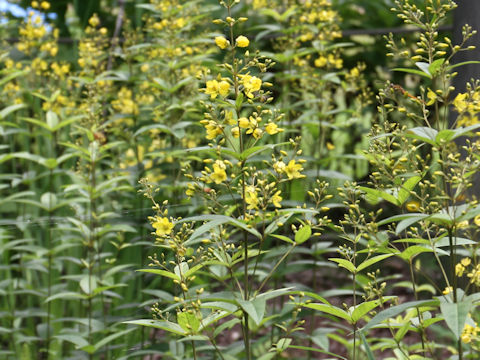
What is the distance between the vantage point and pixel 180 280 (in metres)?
1.50

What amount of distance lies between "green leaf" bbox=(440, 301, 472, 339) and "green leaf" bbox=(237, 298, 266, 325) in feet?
1.14

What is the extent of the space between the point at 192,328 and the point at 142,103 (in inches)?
84.5

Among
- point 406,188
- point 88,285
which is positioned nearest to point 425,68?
point 406,188

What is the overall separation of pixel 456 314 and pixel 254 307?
1.28ft

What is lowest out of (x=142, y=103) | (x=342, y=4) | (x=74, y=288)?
(x=74, y=288)

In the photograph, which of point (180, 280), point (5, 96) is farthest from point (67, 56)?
point (180, 280)

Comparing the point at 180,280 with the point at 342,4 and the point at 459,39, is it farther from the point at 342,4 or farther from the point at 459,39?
the point at 342,4

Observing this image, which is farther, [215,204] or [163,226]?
[215,204]

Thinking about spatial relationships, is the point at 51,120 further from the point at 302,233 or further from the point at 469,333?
the point at 469,333

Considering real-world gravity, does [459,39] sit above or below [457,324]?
above

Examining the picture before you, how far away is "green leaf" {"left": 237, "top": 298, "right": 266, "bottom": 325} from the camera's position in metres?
1.32

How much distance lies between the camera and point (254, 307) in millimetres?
1363

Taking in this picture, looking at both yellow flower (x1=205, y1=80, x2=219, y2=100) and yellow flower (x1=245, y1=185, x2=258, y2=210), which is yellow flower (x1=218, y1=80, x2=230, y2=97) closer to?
yellow flower (x1=205, y1=80, x2=219, y2=100)

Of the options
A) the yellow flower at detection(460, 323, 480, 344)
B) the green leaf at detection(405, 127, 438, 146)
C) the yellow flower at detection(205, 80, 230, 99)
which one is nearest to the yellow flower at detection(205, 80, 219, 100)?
the yellow flower at detection(205, 80, 230, 99)
